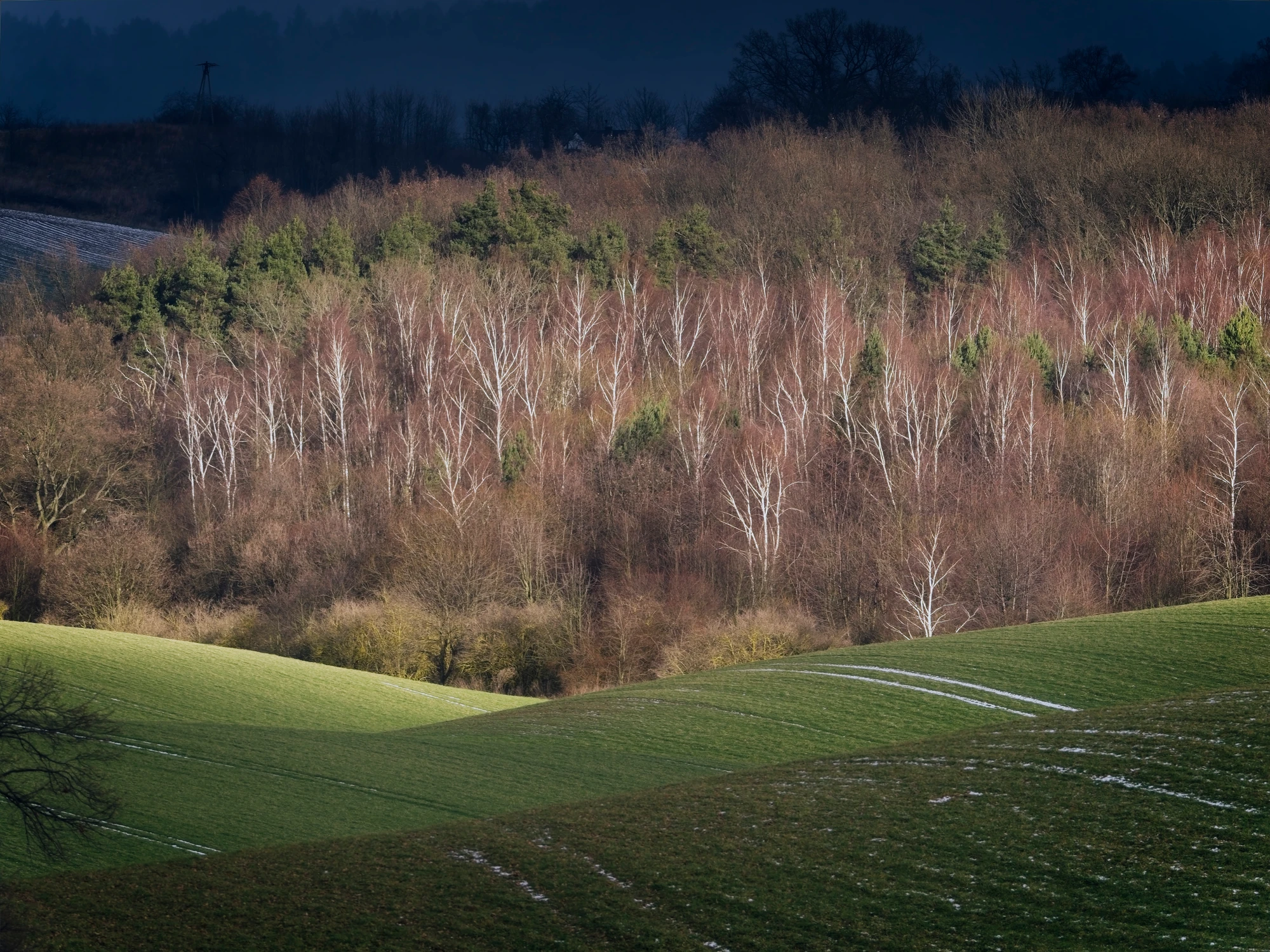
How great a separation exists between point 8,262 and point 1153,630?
106 meters

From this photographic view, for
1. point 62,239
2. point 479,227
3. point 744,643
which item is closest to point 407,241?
point 479,227

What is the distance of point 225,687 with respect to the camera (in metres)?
38.9

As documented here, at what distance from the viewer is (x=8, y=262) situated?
110812 mm

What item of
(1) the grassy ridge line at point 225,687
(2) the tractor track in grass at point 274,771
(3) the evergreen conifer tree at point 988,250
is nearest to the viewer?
(2) the tractor track in grass at point 274,771

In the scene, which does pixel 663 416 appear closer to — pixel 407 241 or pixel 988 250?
pixel 407 241

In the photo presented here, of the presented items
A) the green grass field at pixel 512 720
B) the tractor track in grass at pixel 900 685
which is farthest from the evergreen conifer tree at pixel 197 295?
the tractor track in grass at pixel 900 685

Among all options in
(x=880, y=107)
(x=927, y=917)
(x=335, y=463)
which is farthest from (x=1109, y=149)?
(x=927, y=917)

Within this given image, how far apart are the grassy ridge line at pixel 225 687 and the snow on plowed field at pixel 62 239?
2998 inches

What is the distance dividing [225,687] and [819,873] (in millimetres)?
26288

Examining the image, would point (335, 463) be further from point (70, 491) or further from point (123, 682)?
point (123, 682)

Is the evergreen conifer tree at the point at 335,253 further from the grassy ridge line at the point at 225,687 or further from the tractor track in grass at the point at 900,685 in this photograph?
the tractor track in grass at the point at 900,685

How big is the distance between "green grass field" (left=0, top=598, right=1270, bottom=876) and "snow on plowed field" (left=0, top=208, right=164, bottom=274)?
267ft

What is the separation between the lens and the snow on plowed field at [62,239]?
114 meters

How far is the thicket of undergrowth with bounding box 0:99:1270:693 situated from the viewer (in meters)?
59.3
